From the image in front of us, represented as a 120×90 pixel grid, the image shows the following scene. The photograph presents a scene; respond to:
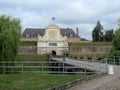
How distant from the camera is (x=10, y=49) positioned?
39.9m

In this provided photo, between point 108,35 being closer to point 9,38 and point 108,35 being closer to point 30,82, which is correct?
point 9,38

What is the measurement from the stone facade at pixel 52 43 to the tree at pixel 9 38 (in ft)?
204

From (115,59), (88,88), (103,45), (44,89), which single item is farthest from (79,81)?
(103,45)

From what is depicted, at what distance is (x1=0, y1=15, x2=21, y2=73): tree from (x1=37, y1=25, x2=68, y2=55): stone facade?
62.2m

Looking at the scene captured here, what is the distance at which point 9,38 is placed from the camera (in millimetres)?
40688

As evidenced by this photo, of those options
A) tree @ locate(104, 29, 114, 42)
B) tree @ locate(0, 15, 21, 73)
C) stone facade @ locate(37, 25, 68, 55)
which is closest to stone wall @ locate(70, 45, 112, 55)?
stone facade @ locate(37, 25, 68, 55)

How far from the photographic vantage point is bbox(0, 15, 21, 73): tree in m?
39.3

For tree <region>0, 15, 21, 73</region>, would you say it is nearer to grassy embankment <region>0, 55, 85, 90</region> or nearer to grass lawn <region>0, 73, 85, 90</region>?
grassy embankment <region>0, 55, 85, 90</region>

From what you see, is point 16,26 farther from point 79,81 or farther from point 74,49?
point 74,49

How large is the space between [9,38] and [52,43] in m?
69.0

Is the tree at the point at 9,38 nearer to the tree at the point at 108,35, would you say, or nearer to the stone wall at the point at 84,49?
the stone wall at the point at 84,49

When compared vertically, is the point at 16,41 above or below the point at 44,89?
above

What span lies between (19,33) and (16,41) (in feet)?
7.93

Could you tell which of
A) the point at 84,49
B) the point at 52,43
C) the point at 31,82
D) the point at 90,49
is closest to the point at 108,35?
the point at 90,49
